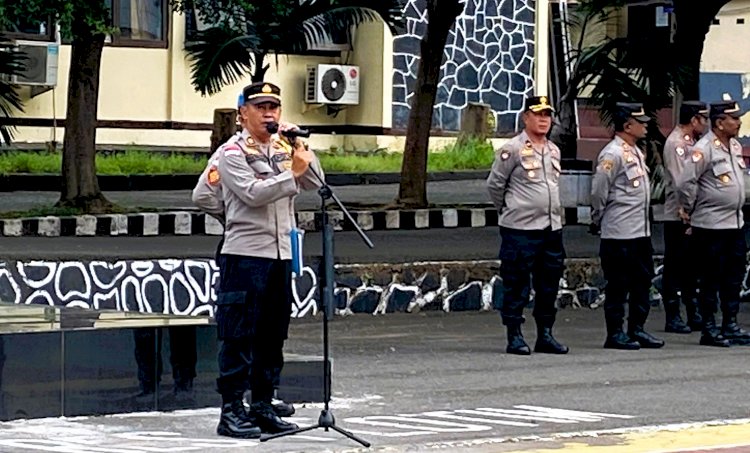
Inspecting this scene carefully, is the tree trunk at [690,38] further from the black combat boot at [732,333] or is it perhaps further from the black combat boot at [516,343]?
the black combat boot at [516,343]

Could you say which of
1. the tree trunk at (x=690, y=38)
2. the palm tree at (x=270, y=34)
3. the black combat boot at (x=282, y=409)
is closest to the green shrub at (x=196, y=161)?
the palm tree at (x=270, y=34)

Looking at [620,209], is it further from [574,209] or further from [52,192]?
[52,192]

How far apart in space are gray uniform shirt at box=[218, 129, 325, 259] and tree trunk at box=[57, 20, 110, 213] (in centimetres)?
836

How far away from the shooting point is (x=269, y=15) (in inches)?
722

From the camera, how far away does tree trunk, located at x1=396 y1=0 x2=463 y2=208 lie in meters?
19.7

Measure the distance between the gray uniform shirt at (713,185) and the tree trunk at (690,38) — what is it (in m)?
5.04

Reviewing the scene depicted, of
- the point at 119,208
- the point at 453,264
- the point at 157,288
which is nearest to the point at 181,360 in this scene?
the point at 157,288

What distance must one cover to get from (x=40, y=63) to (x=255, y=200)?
16583 mm

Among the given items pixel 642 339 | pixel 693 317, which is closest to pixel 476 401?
pixel 642 339

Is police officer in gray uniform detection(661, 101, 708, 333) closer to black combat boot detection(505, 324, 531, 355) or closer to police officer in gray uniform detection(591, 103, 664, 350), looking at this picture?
police officer in gray uniform detection(591, 103, 664, 350)

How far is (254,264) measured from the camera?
9727 mm

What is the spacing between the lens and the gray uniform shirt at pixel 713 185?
14.6 m

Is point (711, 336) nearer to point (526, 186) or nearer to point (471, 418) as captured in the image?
point (526, 186)

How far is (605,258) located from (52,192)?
9.86m
